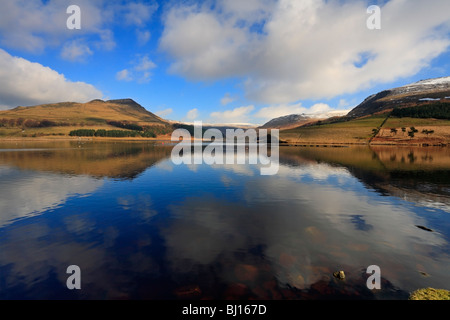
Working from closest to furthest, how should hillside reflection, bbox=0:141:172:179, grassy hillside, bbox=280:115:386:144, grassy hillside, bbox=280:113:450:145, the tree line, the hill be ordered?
hillside reflection, bbox=0:141:172:179, grassy hillside, bbox=280:113:450:145, the hill, grassy hillside, bbox=280:115:386:144, the tree line

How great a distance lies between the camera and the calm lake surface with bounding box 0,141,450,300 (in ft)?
34.4

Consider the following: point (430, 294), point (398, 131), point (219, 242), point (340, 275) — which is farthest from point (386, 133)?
point (219, 242)

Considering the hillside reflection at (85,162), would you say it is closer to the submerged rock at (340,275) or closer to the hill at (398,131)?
the submerged rock at (340,275)

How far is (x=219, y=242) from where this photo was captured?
49.6 ft

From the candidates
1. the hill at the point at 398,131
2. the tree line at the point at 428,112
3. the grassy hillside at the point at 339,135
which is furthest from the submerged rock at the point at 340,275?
the tree line at the point at 428,112

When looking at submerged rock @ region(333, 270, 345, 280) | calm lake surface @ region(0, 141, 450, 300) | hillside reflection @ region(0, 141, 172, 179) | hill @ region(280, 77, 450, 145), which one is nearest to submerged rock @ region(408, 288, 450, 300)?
calm lake surface @ region(0, 141, 450, 300)

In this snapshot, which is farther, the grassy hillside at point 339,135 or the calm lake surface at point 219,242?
the grassy hillside at point 339,135

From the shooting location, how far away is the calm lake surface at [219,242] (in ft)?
34.4

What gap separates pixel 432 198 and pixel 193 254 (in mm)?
30951

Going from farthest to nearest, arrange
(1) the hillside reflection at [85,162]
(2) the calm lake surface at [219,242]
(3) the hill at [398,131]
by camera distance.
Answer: (3) the hill at [398,131] → (1) the hillside reflection at [85,162] → (2) the calm lake surface at [219,242]

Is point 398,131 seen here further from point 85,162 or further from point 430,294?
point 85,162

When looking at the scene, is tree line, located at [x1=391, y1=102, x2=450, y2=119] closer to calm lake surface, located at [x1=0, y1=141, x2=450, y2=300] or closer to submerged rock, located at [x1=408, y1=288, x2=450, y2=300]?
calm lake surface, located at [x1=0, y1=141, x2=450, y2=300]

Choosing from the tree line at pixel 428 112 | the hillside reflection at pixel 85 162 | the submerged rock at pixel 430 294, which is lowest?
the submerged rock at pixel 430 294

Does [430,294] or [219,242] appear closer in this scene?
[430,294]
